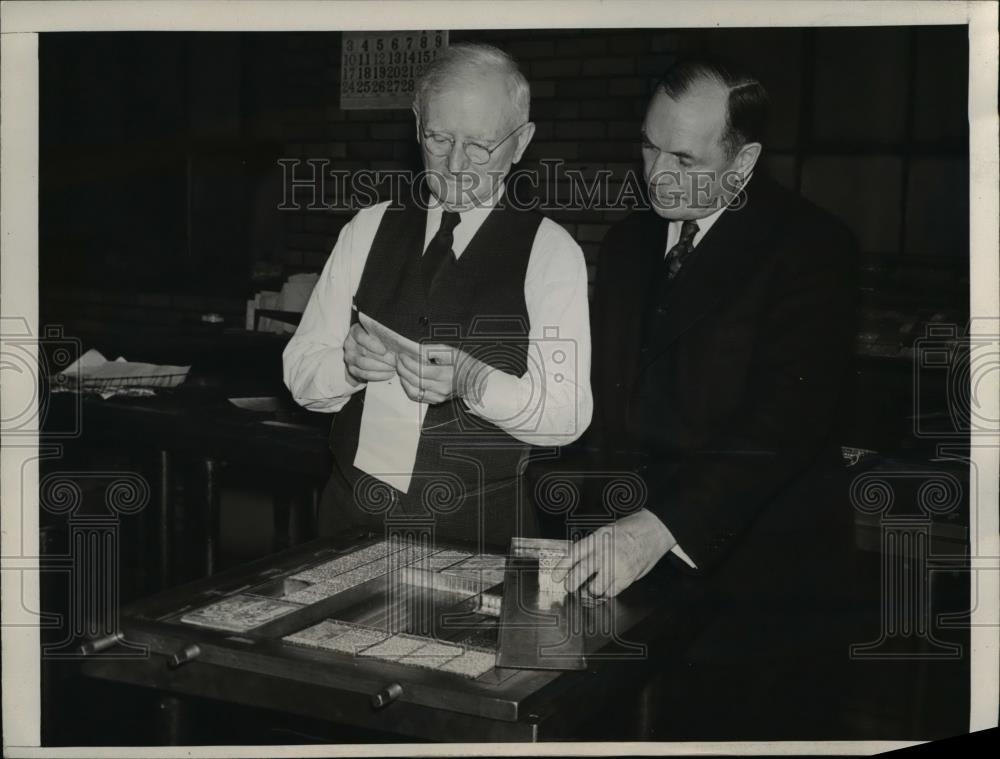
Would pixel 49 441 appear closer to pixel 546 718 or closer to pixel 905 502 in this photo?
pixel 546 718

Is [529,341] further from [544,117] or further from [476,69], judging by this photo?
[476,69]

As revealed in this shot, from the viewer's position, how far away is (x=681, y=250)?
2.86 m

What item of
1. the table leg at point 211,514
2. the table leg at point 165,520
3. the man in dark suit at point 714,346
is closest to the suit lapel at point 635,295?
the man in dark suit at point 714,346

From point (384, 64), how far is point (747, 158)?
0.97 meters

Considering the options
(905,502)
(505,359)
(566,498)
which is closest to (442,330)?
(505,359)

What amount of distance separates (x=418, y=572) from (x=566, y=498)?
0.49 metres

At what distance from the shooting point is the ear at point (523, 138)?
282 centimetres

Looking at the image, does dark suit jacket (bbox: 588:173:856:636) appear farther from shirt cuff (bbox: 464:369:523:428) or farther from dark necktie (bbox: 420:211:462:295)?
dark necktie (bbox: 420:211:462:295)

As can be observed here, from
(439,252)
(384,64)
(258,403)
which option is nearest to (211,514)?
(258,403)

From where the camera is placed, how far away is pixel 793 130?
2838mm

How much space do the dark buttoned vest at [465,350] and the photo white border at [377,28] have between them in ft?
1.76

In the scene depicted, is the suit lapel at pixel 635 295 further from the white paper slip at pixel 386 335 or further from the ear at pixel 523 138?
the white paper slip at pixel 386 335

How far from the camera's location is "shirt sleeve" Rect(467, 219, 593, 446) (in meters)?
2.83

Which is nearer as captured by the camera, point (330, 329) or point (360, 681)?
point (360, 681)
